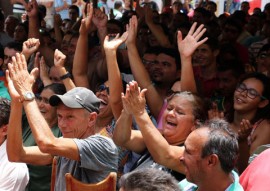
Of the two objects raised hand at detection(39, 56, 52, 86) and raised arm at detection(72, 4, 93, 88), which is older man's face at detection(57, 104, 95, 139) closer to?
raised arm at detection(72, 4, 93, 88)

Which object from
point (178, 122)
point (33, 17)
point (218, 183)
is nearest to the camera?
point (218, 183)

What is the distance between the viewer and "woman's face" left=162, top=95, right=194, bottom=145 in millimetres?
3393

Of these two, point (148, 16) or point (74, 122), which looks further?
point (148, 16)

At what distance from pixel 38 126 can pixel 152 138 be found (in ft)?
1.98

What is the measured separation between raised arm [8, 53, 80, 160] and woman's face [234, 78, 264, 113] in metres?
1.49

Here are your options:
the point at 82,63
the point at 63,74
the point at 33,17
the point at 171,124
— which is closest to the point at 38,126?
the point at 171,124

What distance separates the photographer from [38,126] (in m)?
3.05

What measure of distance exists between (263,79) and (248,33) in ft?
14.6

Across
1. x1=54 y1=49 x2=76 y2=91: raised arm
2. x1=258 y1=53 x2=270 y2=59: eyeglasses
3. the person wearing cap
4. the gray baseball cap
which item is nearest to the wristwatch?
the person wearing cap

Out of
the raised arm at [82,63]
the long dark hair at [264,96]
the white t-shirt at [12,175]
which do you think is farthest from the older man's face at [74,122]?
the raised arm at [82,63]

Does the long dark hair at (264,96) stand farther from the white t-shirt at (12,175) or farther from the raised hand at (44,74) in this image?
the raised hand at (44,74)

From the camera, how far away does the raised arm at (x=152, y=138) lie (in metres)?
3.08

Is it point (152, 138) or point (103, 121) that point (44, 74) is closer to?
point (103, 121)

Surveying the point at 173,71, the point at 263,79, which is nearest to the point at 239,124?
the point at 263,79
